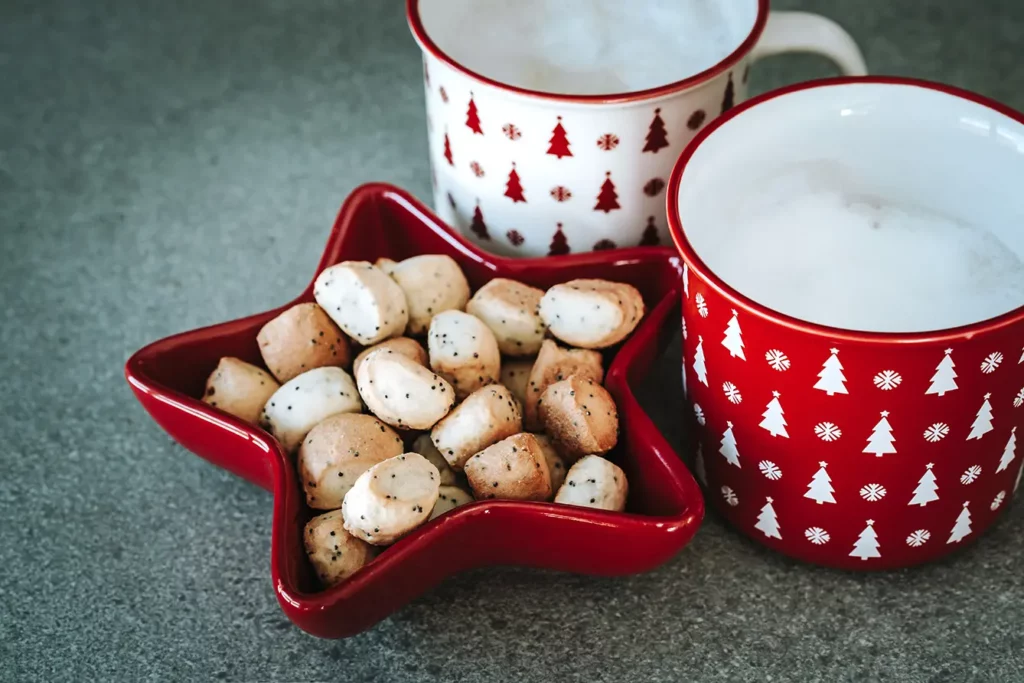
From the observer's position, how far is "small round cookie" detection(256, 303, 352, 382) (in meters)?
0.61

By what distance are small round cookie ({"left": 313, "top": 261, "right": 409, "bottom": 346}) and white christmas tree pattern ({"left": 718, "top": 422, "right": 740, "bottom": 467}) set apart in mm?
177

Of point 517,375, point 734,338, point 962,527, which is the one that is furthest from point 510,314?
point 962,527

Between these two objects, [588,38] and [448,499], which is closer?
[448,499]

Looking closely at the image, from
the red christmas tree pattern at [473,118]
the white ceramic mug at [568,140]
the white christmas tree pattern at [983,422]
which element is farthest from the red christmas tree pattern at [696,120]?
the white christmas tree pattern at [983,422]

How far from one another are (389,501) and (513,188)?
0.21m

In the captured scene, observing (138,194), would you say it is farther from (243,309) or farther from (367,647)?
(367,647)

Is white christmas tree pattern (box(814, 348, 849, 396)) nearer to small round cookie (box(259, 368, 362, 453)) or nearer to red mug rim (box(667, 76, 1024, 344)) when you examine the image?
red mug rim (box(667, 76, 1024, 344))

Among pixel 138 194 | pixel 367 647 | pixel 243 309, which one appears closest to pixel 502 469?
pixel 367 647

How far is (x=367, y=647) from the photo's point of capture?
559 millimetres

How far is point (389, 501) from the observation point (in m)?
0.51

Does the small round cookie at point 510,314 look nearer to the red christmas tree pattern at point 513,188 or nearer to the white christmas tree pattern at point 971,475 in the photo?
the red christmas tree pattern at point 513,188

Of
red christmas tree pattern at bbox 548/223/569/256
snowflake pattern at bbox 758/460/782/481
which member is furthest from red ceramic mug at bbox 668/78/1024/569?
red christmas tree pattern at bbox 548/223/569/256

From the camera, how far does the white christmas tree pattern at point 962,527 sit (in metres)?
0.55

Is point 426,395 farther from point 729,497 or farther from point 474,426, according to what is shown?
point 729,497
